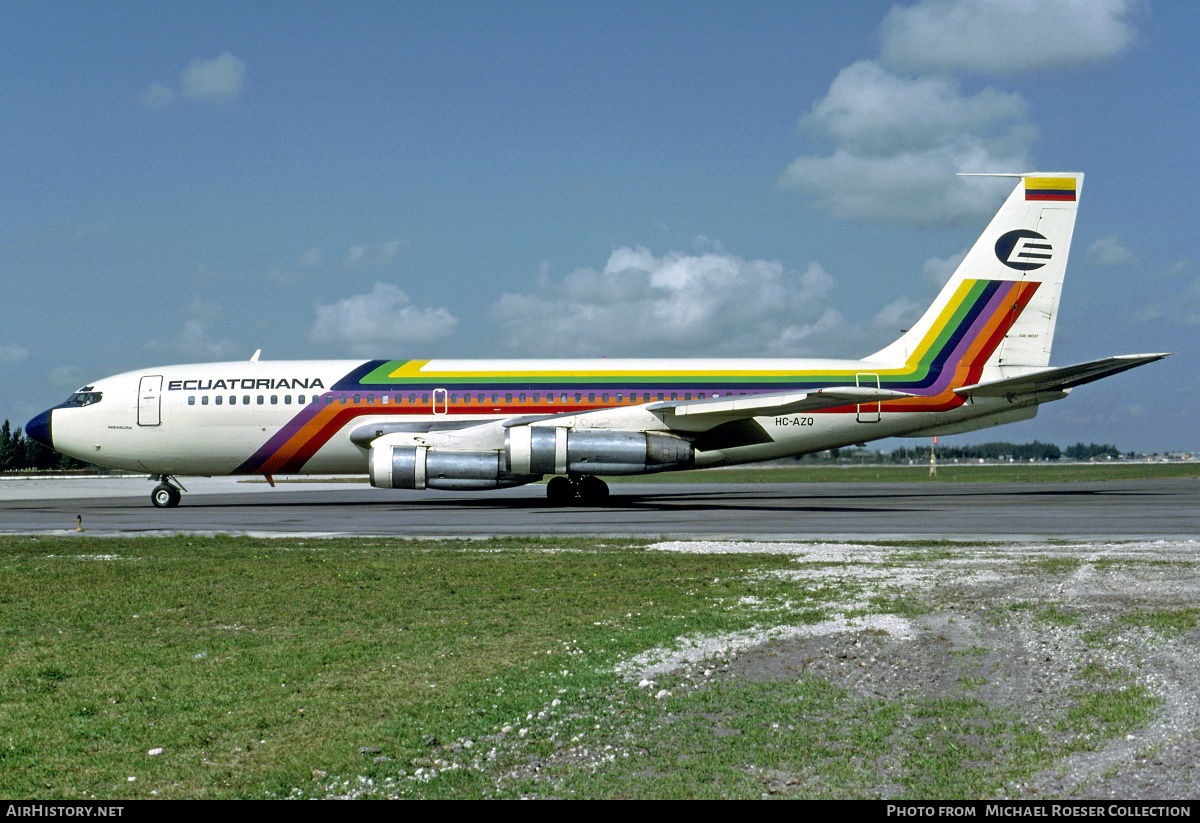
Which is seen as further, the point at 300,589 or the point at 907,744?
the point at 300,589

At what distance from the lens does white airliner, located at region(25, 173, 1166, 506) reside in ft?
92.0

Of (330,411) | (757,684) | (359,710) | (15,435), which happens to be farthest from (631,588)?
(15,435)

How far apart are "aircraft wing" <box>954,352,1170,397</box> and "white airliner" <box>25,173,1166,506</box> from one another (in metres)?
0.09

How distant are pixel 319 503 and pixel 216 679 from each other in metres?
24.1

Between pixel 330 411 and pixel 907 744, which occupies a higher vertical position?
pixel 330 411

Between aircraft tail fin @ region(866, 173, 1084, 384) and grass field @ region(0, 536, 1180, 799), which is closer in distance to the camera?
grass field @ region(0, 536, 1180, 799)

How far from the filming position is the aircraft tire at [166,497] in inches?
1137

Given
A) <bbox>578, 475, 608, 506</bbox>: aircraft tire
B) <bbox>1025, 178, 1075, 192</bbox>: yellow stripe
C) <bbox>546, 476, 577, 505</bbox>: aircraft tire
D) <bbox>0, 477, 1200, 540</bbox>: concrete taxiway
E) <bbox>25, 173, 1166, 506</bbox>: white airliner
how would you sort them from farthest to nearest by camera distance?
<bbox>1025, 178, 1075, 192</bbox>: yellow stripe < <bbox>578, 475, 608, 506</bbox>: aircraft tire < <bbox>546, 476, 577, 505</bbox>: aircraft tire < <bbox>25, 173, 1166, 506</bbox>: white airliner < <bbox>0, 477, 1200, 540</bbox>: concrete taxiway

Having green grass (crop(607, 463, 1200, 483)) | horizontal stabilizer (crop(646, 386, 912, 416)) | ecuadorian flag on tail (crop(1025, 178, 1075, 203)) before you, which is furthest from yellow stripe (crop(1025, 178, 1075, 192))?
green grass (crop(607, 463, 1200, 483))

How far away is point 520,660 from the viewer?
7.70m

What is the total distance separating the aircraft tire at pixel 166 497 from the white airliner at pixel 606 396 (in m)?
0.06

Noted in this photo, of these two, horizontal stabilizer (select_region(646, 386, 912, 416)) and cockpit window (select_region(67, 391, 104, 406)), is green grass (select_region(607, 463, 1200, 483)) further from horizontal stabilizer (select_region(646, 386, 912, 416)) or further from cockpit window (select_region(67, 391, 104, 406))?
cockpit window (select_region(67, 391, 104, 406))

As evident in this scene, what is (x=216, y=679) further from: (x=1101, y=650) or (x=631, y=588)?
(x=1101, y=650)

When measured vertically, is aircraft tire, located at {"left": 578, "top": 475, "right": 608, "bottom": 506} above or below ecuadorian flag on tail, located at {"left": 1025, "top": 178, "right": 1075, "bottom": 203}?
below
